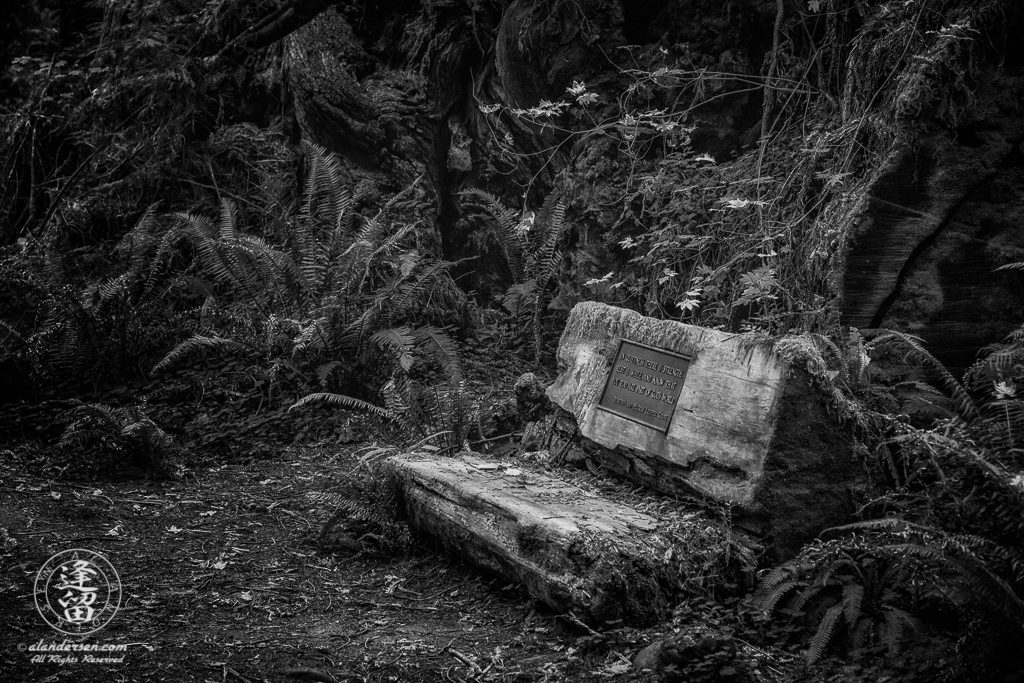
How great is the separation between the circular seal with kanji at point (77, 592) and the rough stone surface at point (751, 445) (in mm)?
2805

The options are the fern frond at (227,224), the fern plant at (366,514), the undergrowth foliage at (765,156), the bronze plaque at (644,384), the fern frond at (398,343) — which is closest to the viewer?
the bronze plaque at (644,384)

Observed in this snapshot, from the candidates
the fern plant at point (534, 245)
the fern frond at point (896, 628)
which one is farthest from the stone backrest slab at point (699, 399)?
the fern plant at point (534, 245)

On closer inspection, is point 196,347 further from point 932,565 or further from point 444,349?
point 932,565

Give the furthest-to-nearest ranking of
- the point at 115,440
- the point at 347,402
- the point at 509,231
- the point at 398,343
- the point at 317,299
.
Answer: the point at 509,231
the point at 317,299
the point at 398,343
the point at 347,402
the point at 115,440

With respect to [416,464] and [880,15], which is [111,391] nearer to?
[416,464]

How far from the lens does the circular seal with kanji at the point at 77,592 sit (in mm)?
3125

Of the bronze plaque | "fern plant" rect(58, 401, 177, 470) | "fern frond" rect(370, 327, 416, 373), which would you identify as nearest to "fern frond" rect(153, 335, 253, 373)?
"fern plant" rect(58, 401, 177, 470)

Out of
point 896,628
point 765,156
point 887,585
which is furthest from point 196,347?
point 896,628

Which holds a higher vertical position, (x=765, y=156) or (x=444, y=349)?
(x=765, y=156)

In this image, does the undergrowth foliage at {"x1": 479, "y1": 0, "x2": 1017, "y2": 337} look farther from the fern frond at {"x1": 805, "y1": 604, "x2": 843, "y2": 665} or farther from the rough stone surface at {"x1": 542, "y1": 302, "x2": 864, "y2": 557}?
the fern frond at {"x1": 805, "y1": 604, "x2": 843, "y2": 665}

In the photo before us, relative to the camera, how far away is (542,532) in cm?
334

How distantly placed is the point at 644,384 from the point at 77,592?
10.4 ft

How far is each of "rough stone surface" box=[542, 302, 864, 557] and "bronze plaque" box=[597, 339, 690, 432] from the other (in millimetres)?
56

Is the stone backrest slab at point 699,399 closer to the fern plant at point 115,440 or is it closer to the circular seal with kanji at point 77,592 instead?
the circular seal with kanji at point 77,592
